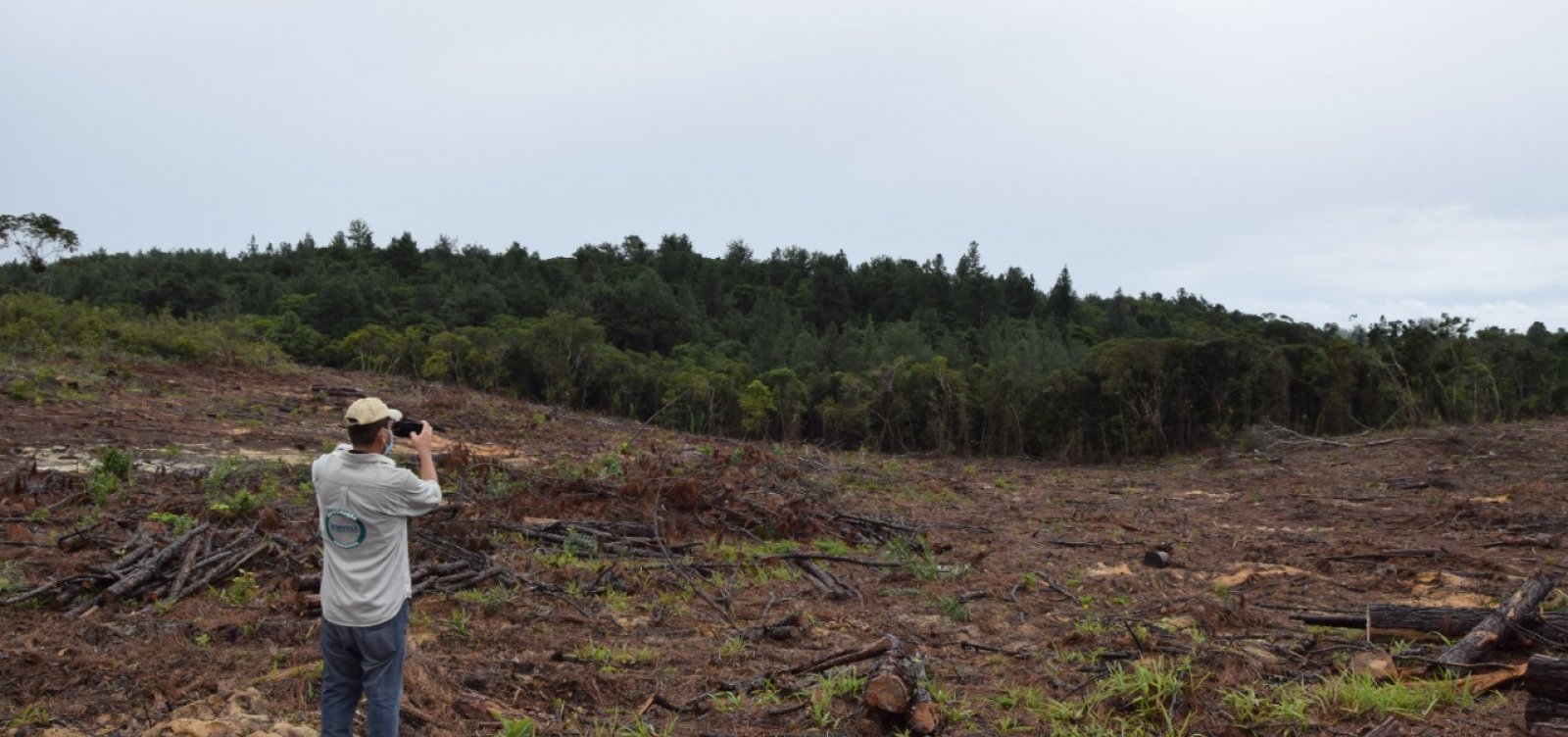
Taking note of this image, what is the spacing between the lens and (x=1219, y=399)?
27.2m

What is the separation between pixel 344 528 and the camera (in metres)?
3.32

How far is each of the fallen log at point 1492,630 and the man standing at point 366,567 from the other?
14.6 ft

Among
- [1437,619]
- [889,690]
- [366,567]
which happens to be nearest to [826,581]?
[889,690]

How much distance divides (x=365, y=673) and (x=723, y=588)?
12.4ft

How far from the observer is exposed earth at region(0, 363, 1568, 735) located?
13.6 feet

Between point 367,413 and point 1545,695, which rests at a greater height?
point 367,413

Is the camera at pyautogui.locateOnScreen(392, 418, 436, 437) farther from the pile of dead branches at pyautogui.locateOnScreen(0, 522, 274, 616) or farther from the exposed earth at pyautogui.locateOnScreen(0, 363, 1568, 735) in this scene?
the pile of dead branches at pyautogui.locateOnScreen(0, 522, 274, 616)

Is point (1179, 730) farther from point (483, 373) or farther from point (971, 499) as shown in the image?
point (483, 373)

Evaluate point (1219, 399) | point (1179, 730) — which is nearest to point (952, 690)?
point (1179, 730)

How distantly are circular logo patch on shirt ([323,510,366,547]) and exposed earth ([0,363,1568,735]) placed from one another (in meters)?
1.02

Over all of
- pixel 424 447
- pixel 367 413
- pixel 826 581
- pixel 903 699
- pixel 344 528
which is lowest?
pixel 826 581

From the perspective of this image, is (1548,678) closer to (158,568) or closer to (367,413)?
(367,413)

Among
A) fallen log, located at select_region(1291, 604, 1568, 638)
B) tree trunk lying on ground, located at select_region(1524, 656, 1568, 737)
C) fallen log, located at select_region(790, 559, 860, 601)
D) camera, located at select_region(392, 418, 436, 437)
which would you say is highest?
camera, located at select_region(392, 418, 436, 437)

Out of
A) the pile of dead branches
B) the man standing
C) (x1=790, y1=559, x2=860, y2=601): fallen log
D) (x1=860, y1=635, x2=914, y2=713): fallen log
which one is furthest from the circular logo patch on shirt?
(x1=790, y1=559, x2=860, y2=601): fallen log
